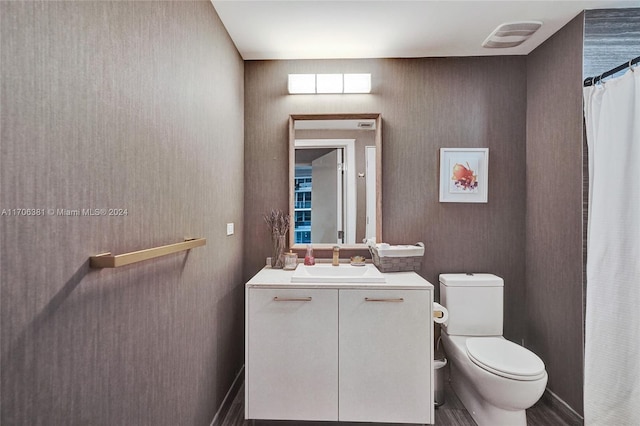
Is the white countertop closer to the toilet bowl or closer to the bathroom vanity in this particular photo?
the bathroom vanity

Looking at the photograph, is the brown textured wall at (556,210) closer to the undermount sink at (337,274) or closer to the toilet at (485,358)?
the toilet at (485,358)

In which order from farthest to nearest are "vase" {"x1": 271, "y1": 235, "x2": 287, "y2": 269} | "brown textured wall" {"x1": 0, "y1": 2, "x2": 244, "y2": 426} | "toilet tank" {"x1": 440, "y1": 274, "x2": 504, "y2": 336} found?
"vase" {"x1": 271, "y1": 235, "x2": 287, "y2": 269}, "toilet tank" {"x1": 440, "y1": 274, "x2": 504, "y2": 336}, "brown textured wall" {"x1": 0, "y1": 2, "x2": 244, "y2": 426}

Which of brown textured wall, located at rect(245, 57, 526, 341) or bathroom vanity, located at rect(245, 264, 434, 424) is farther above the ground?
brown textured wall, located at rect(245, 57, 526, 341)

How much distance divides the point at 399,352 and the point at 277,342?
2.23 feet

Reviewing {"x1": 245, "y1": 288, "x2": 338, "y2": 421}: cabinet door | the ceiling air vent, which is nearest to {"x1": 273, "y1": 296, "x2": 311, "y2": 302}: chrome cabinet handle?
{"x1": 245, "y1": 288, "x2": 338, "y2": 421}: cabinet door

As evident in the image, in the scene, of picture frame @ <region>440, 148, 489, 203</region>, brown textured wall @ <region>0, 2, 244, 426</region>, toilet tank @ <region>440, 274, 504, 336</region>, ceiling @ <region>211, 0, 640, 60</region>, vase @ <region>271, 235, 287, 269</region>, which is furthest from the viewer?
picture frame @ <region>440, 148, 489, 203</region>

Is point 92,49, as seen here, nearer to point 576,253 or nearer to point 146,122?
point 146,122

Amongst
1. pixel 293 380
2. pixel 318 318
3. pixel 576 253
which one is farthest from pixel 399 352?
pixel 576 253

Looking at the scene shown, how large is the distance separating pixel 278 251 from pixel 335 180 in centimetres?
65

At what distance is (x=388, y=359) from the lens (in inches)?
69.7

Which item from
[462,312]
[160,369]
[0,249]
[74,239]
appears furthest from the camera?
[462,312]

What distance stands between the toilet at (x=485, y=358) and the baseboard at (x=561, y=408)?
354 mm

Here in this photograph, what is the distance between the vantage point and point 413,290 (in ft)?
5.85

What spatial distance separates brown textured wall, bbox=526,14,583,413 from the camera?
1.83 meters
